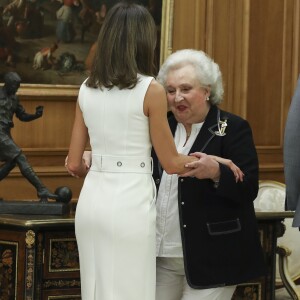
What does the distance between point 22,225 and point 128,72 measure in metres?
1.47

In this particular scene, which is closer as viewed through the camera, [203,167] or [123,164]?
[123,164]

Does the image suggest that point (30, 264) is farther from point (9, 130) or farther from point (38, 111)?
point (38, 111)

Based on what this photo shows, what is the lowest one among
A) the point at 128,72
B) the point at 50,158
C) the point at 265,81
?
the point at 50,158

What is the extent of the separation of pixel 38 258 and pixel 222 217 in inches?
47.8

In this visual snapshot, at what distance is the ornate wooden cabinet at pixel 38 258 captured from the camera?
501 centimetres

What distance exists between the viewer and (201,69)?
455 centimetres

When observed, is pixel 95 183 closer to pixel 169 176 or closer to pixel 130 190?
pixel 130 190

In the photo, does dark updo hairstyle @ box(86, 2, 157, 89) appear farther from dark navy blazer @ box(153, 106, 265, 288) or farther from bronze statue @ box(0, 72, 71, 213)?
bronze statue @ box(0, 72, 71, 213)

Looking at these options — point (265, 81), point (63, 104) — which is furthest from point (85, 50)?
point (265, 81)

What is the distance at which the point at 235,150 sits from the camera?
14.4 feet

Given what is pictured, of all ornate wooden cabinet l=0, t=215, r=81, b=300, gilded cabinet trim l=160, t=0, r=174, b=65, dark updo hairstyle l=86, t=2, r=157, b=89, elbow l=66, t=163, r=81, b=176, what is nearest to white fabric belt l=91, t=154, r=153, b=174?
elbow l=66, t=163, r=81, b=176

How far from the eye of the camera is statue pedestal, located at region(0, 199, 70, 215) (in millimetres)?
5320

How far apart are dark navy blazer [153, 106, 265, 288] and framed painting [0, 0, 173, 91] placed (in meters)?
2.81

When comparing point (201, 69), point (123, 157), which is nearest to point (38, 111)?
point (201, 69)
